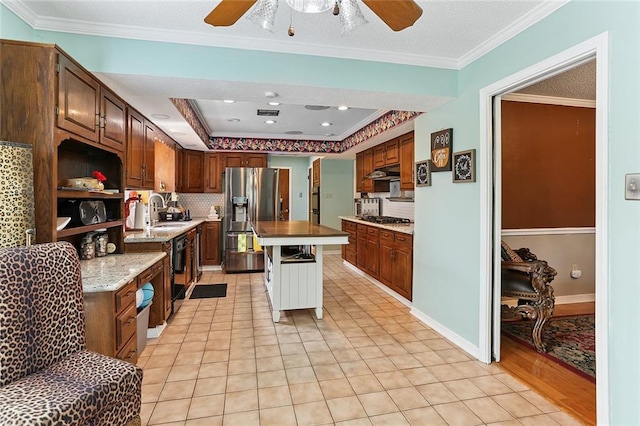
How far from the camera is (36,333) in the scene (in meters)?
1.42

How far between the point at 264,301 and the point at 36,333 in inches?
112

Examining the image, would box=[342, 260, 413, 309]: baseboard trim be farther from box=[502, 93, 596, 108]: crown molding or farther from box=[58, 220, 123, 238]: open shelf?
box=[58, 220, 123, 238]: open shelf

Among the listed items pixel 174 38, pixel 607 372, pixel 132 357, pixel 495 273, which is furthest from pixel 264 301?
pixel 607 372

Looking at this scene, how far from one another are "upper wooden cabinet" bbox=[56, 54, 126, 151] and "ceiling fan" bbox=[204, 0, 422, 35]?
1078 millimetres

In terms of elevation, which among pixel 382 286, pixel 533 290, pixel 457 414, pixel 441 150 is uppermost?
pixel 441 150

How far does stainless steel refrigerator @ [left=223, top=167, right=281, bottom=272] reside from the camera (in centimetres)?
566

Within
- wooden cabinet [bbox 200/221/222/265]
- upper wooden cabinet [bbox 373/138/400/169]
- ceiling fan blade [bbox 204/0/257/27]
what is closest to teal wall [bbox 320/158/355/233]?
upper wooden cabinet [bbox 373/138/400/169]

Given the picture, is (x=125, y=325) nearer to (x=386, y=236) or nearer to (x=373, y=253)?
(x=386, y=236)

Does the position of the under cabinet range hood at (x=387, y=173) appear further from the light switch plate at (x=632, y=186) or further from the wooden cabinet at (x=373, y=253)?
the light switch plate at (x=632, y=186)

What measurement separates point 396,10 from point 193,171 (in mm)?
5426

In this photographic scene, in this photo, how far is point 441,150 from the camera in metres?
3.11

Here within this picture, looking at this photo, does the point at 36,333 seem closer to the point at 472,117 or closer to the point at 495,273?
the point at 495,273

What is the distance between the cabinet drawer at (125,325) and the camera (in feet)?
6.52

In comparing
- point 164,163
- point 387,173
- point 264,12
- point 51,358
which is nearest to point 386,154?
point 387,173
